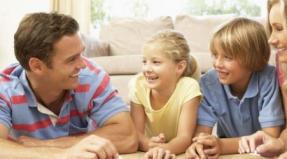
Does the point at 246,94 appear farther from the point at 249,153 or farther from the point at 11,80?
the point at 11,80

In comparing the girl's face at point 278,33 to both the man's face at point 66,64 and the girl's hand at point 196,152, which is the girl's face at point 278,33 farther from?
the man's face at point 66,64

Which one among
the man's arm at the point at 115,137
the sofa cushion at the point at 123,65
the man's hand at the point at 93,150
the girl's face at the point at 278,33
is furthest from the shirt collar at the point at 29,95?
the sofa cushion at the point at 123,65

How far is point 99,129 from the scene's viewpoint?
1.32 meters

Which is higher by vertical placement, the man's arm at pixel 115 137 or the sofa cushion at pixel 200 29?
the man's arm at pixel 115 137

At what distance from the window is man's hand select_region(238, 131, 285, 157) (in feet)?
10.2

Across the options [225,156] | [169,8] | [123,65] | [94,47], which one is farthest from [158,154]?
[169,8]

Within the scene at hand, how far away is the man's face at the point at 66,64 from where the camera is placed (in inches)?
52.3

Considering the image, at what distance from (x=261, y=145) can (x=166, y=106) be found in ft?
1.40

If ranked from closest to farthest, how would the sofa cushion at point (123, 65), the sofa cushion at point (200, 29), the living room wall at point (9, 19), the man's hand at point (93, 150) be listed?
the man's hand at point (93, 150) < the sofa cushion at point (123, 65) < the sofa cushion at point (200, 29) < the living room wall at point (9, 19)

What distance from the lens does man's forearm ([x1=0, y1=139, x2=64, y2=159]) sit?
41.9 inches

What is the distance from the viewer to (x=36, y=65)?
1.35 m

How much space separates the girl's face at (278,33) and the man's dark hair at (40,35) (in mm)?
634

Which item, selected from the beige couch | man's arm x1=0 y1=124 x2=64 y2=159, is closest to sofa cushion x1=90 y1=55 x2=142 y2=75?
the beige couch


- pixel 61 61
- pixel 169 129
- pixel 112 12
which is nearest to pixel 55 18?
pixel 61 61
